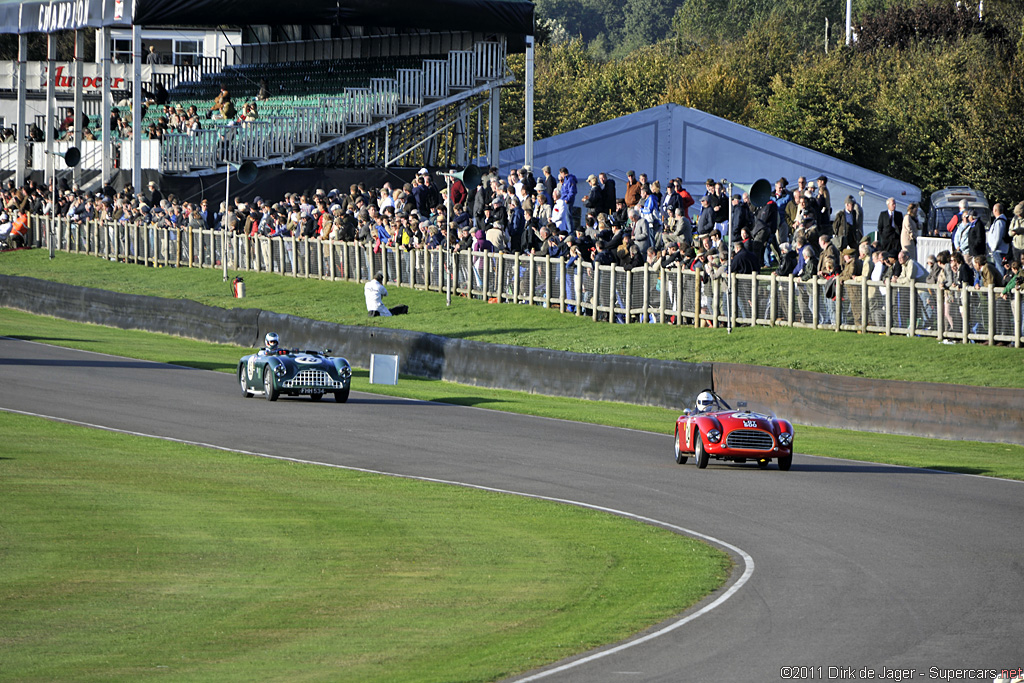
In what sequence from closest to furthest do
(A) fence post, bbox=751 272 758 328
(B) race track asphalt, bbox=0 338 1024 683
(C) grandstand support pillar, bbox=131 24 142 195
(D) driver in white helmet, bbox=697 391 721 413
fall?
(B) race track asphalt, bbox=0 338 1024 683
(D) driver in white helmet, bbox=697 391 721 413
(A) fence post, bbox=751 272 758 328
(C) grandstand support pillar, bbox=131 24 142 195

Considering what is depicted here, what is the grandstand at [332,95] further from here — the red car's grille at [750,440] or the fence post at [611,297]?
the red car's grille at [750,440]

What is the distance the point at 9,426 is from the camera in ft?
68.8

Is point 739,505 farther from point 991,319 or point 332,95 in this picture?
point 332,95

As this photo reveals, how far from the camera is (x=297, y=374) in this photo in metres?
24.7

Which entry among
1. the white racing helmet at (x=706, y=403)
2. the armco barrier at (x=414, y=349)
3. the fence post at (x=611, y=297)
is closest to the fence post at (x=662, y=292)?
the fence post at (x=611, y=297)

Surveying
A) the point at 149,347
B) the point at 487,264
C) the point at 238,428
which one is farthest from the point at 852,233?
the point at 149,347

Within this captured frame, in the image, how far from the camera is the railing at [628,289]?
2544 cm

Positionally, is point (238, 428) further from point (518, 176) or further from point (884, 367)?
point (518, 176)

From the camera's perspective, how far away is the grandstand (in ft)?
162

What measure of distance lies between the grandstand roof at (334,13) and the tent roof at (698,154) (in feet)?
21.3

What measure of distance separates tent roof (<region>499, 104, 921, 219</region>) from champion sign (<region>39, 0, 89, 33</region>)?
62.0 feet

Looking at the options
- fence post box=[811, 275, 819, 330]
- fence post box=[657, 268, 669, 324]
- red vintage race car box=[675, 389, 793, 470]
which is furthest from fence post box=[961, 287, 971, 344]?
red vintage race car box=[675, 389, 793, 470]

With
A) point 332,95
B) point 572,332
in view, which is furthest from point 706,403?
point 332,95

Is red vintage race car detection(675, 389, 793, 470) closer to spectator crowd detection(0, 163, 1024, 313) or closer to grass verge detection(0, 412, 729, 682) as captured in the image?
grass verge detection(0, 412, 729, 682)
